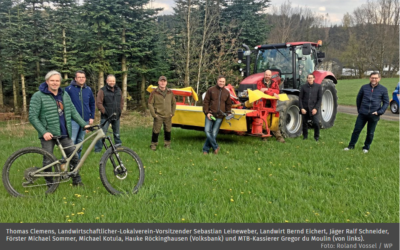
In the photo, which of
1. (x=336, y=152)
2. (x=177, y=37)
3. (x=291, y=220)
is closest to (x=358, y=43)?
(x=177, y=37)

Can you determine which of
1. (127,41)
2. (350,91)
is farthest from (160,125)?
(350,91)

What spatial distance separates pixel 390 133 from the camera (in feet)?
30.3

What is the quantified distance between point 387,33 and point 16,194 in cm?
5369

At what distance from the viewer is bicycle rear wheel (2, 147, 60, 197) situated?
13.0ft

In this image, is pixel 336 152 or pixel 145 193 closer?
pixel 145 193

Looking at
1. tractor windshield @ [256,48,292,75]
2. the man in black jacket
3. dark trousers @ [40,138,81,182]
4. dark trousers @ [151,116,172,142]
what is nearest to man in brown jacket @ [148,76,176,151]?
dark trousers @ [151,116,172,142]

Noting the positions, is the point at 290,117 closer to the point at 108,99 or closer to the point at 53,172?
the point at 108,99

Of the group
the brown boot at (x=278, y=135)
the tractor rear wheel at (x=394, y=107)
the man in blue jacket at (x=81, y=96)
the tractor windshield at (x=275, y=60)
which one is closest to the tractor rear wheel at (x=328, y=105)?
the tractor windshield at (x=275, y=60)

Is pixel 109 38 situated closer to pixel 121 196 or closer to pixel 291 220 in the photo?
pixel 121 196

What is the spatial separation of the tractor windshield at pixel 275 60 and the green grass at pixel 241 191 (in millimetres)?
3176

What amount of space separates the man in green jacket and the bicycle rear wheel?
76mm

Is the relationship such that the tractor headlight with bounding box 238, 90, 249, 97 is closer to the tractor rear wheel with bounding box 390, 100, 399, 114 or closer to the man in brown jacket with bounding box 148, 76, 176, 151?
the man in brown jacket with bounding box 148, 76, 176, 151

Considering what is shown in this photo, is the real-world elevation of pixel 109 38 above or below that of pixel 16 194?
above

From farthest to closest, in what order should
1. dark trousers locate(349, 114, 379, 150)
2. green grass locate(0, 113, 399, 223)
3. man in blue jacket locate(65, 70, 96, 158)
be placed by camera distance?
dark trousers locate(349, 114, 379, 150), man in blue jacket locate(65, 70, 96, 158), green grass locate(0, 113, 399, 223)
